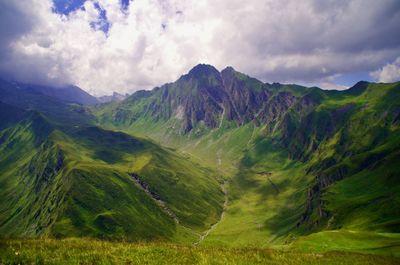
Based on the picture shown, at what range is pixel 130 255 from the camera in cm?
2708

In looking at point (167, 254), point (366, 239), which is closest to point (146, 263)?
point (167, 254)

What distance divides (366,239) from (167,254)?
157 feet

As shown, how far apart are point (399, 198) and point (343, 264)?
17529 centimetres

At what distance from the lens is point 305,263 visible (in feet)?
95.7

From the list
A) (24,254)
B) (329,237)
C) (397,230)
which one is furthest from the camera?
Answer: (397,230)

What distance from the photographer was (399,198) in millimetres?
178000

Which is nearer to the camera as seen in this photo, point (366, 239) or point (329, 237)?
point (366, 239)

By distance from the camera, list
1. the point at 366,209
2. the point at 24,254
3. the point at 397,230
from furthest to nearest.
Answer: the point at 366,209 → the point at 397,230 → the point at 24,254

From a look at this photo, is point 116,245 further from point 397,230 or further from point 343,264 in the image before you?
point 397,230

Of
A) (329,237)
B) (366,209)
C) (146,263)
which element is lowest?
(366,209)

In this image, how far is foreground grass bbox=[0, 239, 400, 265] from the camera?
2525cm

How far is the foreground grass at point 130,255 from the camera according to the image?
82.8 feet

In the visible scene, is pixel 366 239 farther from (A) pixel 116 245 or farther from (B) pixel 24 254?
(B) pixel 24 254

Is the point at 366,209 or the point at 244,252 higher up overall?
the point at 244,252
